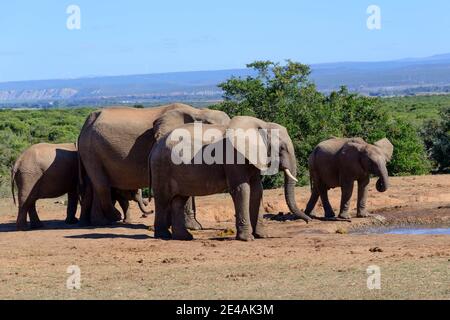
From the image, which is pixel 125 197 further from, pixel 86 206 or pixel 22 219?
pixel 22 219

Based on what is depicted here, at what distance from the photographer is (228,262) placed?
46.4 ft

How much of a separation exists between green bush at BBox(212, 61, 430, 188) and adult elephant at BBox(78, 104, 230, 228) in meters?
9.66

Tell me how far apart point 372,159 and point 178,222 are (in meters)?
4.86

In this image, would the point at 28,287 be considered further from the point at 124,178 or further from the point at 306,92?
the point at 306,92

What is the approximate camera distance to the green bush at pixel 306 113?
1145 inches

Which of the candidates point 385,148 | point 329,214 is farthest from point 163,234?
point 385,148

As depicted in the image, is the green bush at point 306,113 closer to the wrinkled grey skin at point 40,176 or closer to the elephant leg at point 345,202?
the elephant leg at point 345,202

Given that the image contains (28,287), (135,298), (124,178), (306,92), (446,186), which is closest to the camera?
(135,298)

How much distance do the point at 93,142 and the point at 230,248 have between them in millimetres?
4460

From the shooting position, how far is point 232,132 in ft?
52.5

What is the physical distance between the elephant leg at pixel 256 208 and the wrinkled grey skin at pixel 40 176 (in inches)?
171

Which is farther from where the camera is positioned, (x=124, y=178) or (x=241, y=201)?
(x=124, y=178)

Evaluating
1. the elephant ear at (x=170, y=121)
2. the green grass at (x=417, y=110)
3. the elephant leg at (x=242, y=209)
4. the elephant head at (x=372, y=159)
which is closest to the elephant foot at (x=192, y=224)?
the elephant ear at (x=170, y=121)

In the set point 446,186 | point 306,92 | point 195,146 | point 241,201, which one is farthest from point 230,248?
point 306,92
